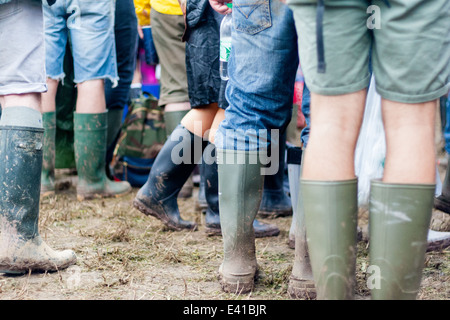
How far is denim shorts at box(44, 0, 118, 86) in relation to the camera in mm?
3326

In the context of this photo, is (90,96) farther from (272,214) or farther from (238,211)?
(238,211)

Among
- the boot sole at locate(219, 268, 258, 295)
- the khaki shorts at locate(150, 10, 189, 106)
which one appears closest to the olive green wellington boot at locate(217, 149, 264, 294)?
the boot sole at locate(219, 268, 258, 295)

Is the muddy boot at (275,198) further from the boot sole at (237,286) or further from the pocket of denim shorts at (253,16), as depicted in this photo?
the pocket of denim shorts at (253,16)

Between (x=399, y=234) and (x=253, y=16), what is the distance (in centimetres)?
77

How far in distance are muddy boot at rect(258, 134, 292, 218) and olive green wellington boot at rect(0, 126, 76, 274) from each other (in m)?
1.46

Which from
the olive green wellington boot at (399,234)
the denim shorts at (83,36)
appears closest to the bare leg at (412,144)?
the olive green wellington boot at (399,234)

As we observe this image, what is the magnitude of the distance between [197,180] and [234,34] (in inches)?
90.0

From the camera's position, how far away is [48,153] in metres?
3.50

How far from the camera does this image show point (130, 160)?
12.9 ft

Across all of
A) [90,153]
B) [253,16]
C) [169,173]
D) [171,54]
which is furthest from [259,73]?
[90,153]

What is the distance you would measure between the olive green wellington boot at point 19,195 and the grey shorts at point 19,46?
165mm

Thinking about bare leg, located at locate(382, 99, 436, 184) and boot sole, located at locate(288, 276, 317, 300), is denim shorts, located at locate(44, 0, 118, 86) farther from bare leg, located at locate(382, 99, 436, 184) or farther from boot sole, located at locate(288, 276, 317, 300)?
bare leg, located at locate(382, 99, 436, 184)

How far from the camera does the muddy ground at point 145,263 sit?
186 cm
